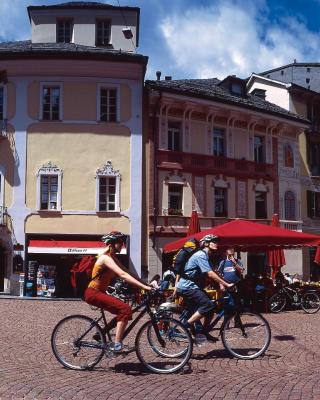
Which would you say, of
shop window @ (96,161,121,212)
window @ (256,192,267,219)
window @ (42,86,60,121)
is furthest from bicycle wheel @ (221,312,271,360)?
window @ (256,192,267,219)

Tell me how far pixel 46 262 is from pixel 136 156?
6.46 m

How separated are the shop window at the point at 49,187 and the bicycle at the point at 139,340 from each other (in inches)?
726

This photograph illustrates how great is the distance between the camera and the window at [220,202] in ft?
92.3

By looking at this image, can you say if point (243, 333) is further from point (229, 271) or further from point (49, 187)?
point (49, 187)

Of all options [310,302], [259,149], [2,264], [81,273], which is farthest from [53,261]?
[259,149]

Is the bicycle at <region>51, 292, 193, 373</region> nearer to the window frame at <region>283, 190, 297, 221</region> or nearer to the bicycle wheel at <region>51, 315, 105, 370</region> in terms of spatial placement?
the bicycle wheel at <region>51, 315, 105, 370</region>

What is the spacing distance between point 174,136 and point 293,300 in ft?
41.6

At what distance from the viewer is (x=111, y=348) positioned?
714cm

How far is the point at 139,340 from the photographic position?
713 centimetres

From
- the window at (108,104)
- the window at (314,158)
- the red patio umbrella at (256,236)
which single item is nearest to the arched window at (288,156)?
the window at (314,158)

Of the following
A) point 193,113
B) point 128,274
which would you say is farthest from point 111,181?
point 128,274

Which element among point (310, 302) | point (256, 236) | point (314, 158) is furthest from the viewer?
point (314, 158)

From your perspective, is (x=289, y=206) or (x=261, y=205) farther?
(x=289, y=206)

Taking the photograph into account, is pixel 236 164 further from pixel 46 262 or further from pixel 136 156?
pixel 46 262
